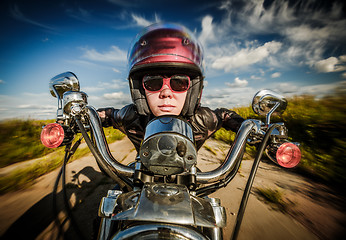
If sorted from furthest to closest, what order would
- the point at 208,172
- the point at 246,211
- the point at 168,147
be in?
the point at 246,211 → the point at 208,172 → the point at 168,147

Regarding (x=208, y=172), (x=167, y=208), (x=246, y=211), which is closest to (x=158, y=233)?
(x=167, y=208)

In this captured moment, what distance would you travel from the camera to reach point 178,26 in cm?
139

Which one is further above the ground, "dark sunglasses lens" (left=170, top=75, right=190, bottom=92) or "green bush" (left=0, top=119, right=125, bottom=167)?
"dark sunglasses lens" (left=170, top=75, right=190, bottom=92)

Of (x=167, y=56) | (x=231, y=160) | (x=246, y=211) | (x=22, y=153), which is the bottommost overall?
(x=246, y=211)

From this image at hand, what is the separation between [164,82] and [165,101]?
0.56ft

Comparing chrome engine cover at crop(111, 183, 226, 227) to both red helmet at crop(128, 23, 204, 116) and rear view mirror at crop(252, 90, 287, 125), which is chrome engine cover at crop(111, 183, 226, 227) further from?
red helmet at crop(128, 23, 204, 116)

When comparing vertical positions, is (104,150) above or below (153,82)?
below

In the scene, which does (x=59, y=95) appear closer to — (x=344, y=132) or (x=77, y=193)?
(x=77, y=193)

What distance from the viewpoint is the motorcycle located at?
47 centimetres

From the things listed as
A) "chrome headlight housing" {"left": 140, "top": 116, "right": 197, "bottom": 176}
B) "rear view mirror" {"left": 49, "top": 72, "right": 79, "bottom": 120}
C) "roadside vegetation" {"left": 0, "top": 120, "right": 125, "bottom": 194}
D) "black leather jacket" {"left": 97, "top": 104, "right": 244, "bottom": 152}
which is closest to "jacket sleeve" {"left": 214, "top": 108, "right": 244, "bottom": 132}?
"black leather jacket" {"left": 97, "top": 104, "right": 244, "bottom": 152}

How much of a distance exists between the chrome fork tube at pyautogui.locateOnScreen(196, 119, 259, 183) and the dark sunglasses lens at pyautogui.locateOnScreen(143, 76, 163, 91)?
758mm

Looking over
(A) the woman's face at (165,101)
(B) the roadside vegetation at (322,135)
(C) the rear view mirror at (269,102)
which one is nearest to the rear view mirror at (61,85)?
(A) the woman's face at (165,101)

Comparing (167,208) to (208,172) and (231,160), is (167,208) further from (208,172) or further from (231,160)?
(231,160)

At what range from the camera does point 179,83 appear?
128 cm
